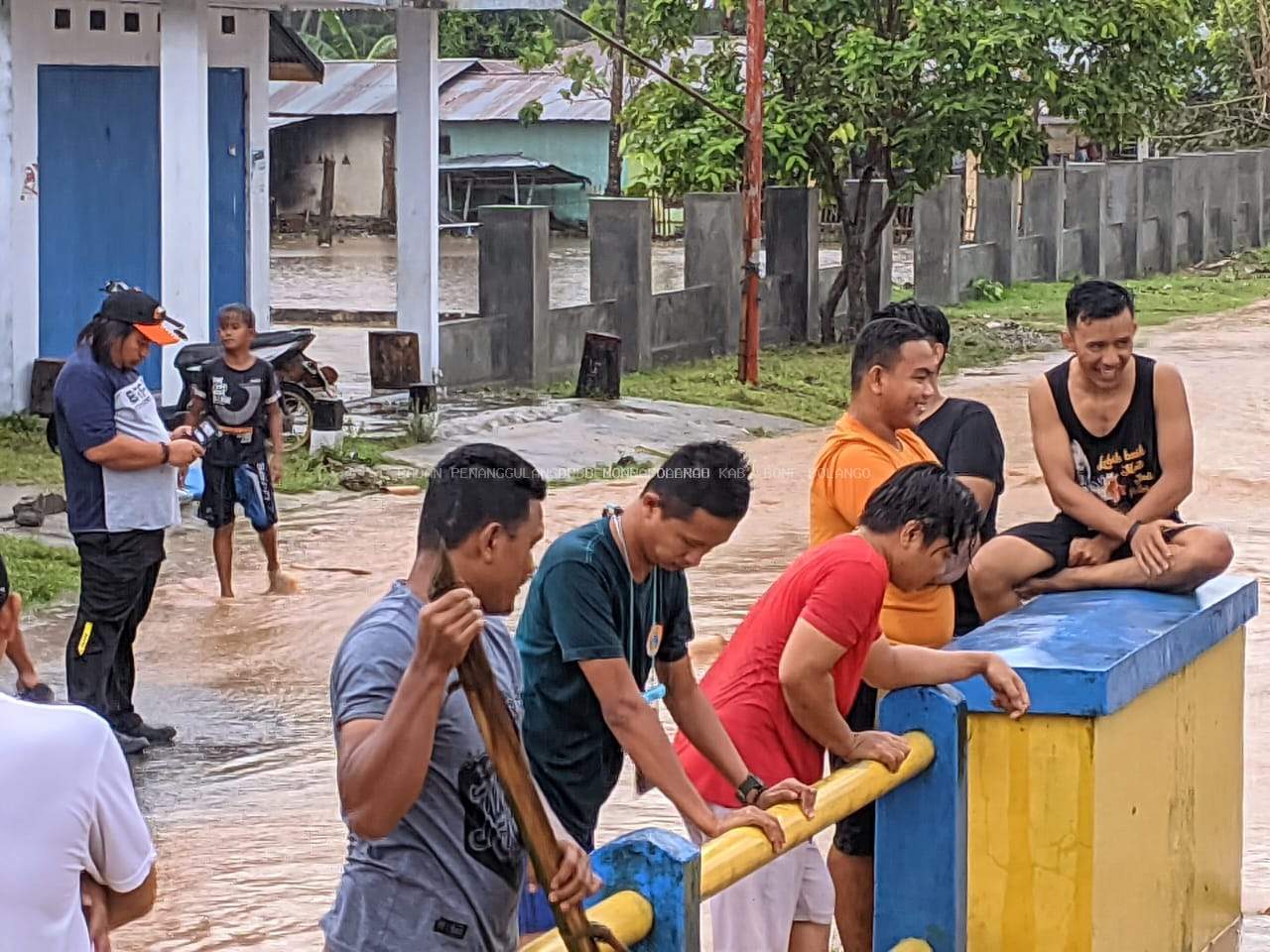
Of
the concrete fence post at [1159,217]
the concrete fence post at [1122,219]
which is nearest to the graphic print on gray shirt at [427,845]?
the concrete fence post at [1122,219]

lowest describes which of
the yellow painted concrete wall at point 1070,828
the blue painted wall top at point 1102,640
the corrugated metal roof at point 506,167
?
the yellow painted concrete wall at point 1070,828

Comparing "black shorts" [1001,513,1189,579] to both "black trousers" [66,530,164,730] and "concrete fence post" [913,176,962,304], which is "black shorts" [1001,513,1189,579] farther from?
"concrete fence post" [913,176,962,304]

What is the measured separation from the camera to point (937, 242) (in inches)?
957

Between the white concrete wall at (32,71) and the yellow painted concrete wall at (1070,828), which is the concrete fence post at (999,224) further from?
the yellow painted concrete wall at (1070,828)

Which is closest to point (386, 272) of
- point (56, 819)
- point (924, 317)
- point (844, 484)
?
point (924, 317)

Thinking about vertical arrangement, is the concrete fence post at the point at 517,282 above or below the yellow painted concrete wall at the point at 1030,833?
above

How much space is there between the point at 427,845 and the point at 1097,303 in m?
3.08

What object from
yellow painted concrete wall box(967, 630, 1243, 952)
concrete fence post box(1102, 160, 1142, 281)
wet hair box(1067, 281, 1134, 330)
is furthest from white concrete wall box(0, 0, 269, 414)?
concrete fence post box(1102, 160, 1142, 281)

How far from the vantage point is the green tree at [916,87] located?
59.6 feet

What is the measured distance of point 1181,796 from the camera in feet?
15.6

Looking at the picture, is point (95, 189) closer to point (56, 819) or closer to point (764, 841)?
point (764, 841)

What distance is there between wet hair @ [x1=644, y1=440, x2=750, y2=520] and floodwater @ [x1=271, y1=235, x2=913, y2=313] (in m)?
17.4

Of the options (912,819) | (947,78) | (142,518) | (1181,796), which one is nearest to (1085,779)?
(912,819)

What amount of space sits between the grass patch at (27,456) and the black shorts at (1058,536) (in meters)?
7.53
